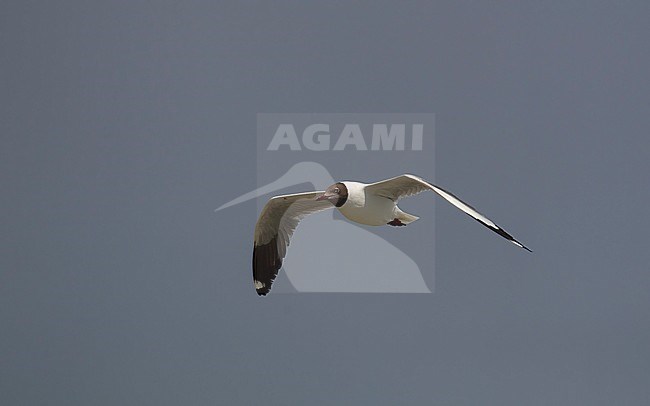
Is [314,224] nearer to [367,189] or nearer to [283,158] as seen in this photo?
[283,158]

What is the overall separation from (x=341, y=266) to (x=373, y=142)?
2.05ft

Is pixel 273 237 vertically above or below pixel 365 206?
below

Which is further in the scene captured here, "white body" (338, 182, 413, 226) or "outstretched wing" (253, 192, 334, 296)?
"outstretched wing" (253, 192, 334, 296)

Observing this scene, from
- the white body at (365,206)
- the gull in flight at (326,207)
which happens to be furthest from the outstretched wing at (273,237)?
the white body at (365,206)

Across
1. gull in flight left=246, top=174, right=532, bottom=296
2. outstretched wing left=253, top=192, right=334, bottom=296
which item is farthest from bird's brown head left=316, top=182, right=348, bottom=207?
outstretched wing left=253, top=192, right=334, bottom=296

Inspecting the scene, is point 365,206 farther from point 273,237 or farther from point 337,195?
point 273,237

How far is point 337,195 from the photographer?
10.0 feet

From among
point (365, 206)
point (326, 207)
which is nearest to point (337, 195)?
point (365, 206)

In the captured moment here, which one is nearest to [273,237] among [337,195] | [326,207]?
[326,207]

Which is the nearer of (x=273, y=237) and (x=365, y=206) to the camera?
(x=365, y=206)

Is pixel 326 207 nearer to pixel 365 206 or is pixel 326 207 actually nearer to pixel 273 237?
pixel 273 237

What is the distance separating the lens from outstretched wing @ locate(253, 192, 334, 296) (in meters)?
3.37

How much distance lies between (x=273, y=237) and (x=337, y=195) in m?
0.44

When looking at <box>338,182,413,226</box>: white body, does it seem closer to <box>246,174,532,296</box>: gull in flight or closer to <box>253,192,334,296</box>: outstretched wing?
<box>246,174,532,296</box>: gull in flight
